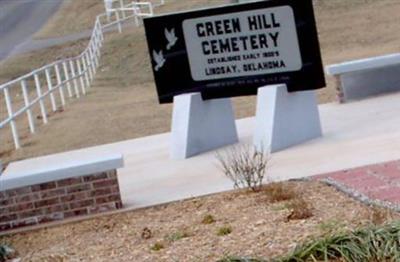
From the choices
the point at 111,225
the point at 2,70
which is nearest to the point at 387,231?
the point at 111,225

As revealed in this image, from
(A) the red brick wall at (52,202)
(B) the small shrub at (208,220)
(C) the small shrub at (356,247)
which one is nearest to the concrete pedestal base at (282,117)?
(A) the red brick wall at (52,202)

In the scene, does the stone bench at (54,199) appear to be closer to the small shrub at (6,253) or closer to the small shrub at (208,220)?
the small shrub at (6,253)

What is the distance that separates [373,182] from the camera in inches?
379

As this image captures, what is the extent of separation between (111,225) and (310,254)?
3.01 m

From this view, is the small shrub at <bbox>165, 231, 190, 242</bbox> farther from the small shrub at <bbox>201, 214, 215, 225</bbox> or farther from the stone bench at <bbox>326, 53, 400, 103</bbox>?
the stone bench at <bbox>326, 53, 400, 103</bbox>

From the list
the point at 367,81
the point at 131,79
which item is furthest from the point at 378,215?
the point at 131,79

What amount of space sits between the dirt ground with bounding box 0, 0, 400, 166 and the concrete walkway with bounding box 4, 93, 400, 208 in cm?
388

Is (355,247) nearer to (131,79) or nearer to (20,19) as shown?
(131,79)

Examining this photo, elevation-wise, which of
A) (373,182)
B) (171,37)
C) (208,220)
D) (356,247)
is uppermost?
(171,37)

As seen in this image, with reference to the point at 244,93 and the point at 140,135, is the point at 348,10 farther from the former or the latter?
the point at 244,93

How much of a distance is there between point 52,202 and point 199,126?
3062 millimetres

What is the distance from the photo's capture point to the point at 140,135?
59.4 ft

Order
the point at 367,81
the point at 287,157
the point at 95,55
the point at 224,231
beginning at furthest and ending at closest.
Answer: the point at 95,55 < the point at 367,81 < the point at 287,157 < the point at 224,231

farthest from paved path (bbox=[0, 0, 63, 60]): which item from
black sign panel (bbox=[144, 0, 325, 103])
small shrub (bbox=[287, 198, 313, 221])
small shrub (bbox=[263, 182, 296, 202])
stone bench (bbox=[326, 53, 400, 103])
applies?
small shrub (bbox=[287, 198, 313, 221])
